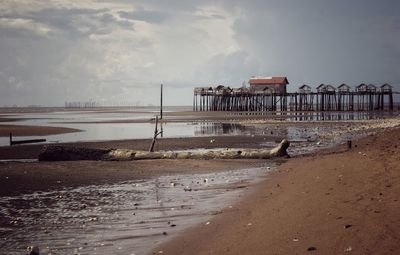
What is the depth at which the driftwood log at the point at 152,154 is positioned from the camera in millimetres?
21516

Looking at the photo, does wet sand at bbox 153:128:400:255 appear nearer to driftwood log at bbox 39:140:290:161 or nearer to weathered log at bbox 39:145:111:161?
driftwood log at bbox 39:140:290:161

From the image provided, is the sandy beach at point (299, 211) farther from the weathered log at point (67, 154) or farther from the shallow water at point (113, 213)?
the weathered log at point (67, 154)

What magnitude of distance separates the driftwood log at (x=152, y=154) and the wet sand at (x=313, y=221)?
9598mm

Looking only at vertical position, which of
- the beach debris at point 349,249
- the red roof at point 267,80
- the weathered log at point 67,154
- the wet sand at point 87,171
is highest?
A: the red roof at point 267,80

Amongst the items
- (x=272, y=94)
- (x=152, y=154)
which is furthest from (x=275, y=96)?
(x=152, y=154)

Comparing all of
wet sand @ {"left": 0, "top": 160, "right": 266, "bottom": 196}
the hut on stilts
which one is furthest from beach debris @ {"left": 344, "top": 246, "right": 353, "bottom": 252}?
the hut on stilts

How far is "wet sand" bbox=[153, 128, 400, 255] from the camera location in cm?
612

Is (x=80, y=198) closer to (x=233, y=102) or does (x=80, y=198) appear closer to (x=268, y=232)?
(x=268, y=232)

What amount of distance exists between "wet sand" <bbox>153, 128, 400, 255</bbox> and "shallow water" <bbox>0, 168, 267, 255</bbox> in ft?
2.23

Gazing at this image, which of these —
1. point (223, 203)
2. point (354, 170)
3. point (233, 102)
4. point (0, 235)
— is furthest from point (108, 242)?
point (233, 102)

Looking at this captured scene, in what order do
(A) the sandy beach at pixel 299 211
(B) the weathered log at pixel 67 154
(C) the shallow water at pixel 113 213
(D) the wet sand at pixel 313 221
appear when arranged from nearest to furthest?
(D) the wet sand at pixel 313 221 < (A) the sandy beach at pixel 299 211 < (C) the shallow water at pixel 113 213 < (B) the weathered log at pixel 67 154

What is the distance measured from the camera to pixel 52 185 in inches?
610

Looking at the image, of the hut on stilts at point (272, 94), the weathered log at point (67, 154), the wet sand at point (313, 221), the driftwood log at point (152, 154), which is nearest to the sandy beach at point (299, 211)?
the wet sand at point (313, 221)

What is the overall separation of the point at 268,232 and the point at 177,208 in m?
3.87
